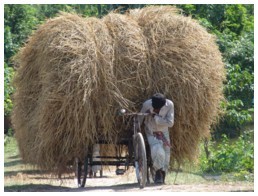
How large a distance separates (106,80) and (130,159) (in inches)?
47.7

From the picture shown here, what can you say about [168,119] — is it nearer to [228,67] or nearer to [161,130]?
[161,130]

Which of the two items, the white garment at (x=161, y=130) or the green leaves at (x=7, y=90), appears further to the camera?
the green leaves at (x=7, y=90)

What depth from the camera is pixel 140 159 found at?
30.8ft

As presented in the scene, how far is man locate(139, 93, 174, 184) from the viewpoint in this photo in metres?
9.48

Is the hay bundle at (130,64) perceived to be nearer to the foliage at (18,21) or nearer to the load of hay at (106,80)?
the load of hay at (106,80)

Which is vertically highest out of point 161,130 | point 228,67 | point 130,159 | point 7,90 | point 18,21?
point 18,21

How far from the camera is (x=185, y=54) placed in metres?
9.91

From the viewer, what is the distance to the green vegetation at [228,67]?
43.0ft

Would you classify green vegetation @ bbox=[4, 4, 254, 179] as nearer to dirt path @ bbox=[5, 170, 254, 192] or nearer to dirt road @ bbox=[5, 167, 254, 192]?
dirt road @ bbox=[5, 167, 254, 192]

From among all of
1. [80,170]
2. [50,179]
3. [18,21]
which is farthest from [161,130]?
[18,21]

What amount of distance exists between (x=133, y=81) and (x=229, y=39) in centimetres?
858

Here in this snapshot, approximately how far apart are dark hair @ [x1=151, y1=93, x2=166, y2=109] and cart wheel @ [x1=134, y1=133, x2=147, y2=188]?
0.45 m

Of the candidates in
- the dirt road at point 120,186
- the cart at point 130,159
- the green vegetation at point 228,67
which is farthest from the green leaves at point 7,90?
the cart at point 130,159

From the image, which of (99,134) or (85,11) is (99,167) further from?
(85,11)
